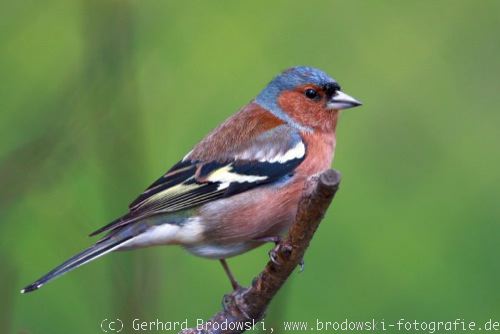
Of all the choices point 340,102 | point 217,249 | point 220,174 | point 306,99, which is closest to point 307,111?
point 306,99

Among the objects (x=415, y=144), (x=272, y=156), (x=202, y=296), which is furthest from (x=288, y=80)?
(x=415, y=144)

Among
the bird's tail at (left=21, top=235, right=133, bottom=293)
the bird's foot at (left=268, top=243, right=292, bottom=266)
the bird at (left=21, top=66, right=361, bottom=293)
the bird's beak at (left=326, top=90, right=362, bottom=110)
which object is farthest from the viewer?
the bird's beak at (left=326, top=90, right=362, bottom=110)

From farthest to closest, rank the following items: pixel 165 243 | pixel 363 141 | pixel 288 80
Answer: pixel 363 141 < pixel 288 80 < pixel 165 243

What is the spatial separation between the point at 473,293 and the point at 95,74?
411 cm

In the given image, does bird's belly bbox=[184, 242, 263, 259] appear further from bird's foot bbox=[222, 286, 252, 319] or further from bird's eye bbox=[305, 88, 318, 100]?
bird's eye bbox=[305, 88, 318, 100]

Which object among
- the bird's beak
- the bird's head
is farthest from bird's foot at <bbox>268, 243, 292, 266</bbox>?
the bird's beak

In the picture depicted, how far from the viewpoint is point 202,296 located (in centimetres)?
710

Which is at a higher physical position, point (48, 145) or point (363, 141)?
point (48, 145)

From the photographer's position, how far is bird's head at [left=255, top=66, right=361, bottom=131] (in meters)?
5.77

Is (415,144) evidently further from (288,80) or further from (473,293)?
(288,80)

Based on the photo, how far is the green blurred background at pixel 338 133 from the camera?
22.2 feet

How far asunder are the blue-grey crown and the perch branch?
1.42 m

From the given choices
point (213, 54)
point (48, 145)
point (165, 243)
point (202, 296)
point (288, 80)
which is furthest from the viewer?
point (213, 54)

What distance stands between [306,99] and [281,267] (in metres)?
1.86
